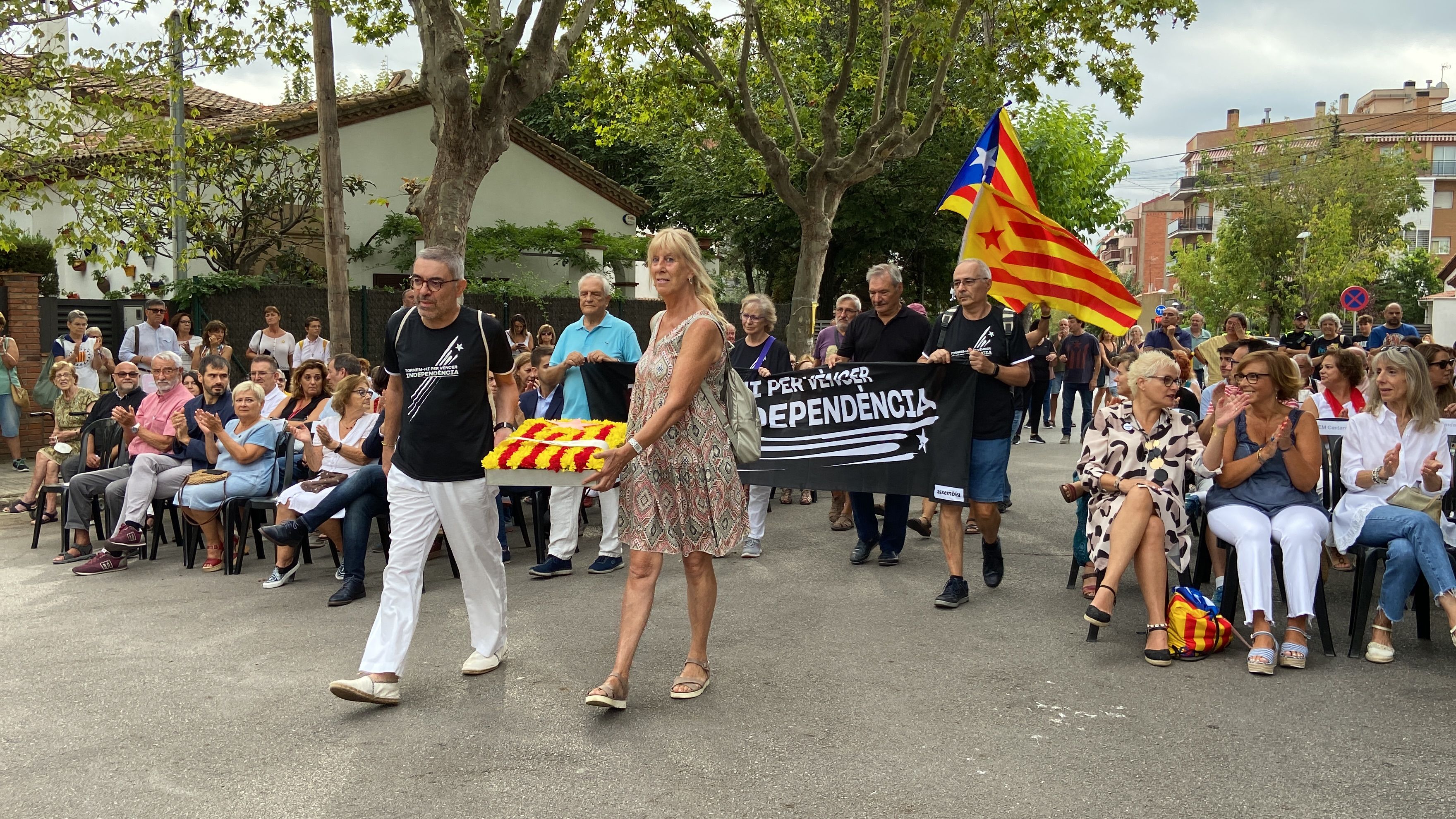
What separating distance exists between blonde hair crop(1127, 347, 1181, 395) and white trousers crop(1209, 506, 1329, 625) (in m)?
0.82

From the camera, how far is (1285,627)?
6.26 meters

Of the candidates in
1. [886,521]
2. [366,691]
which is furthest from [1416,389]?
[366,691]

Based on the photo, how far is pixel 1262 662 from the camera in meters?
5.56

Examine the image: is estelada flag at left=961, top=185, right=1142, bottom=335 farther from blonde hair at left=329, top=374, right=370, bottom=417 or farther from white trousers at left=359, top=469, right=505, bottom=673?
white trousers at left=359, top=469, right=505, bottom=673

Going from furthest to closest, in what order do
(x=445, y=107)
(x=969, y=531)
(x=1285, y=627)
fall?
1. (x=445, y=107)
2. (x=969, y=531)
3. (x=1285, y=627)

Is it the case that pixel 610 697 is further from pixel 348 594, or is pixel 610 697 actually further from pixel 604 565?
pixel 604 565

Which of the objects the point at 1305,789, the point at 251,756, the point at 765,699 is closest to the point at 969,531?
the point at 765,699

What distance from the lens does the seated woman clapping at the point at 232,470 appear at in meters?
8.39

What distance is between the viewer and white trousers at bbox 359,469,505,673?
5.21 metres

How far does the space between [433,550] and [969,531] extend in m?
4.21

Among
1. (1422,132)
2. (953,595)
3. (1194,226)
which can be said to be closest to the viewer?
(953,595)

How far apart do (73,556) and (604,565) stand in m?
4.06

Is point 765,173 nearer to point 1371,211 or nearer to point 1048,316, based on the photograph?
point 1048,316

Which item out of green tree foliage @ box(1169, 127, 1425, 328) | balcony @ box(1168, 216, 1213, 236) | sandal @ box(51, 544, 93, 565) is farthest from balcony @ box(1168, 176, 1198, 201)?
sandal @ box(51, 544, 93, 565)
